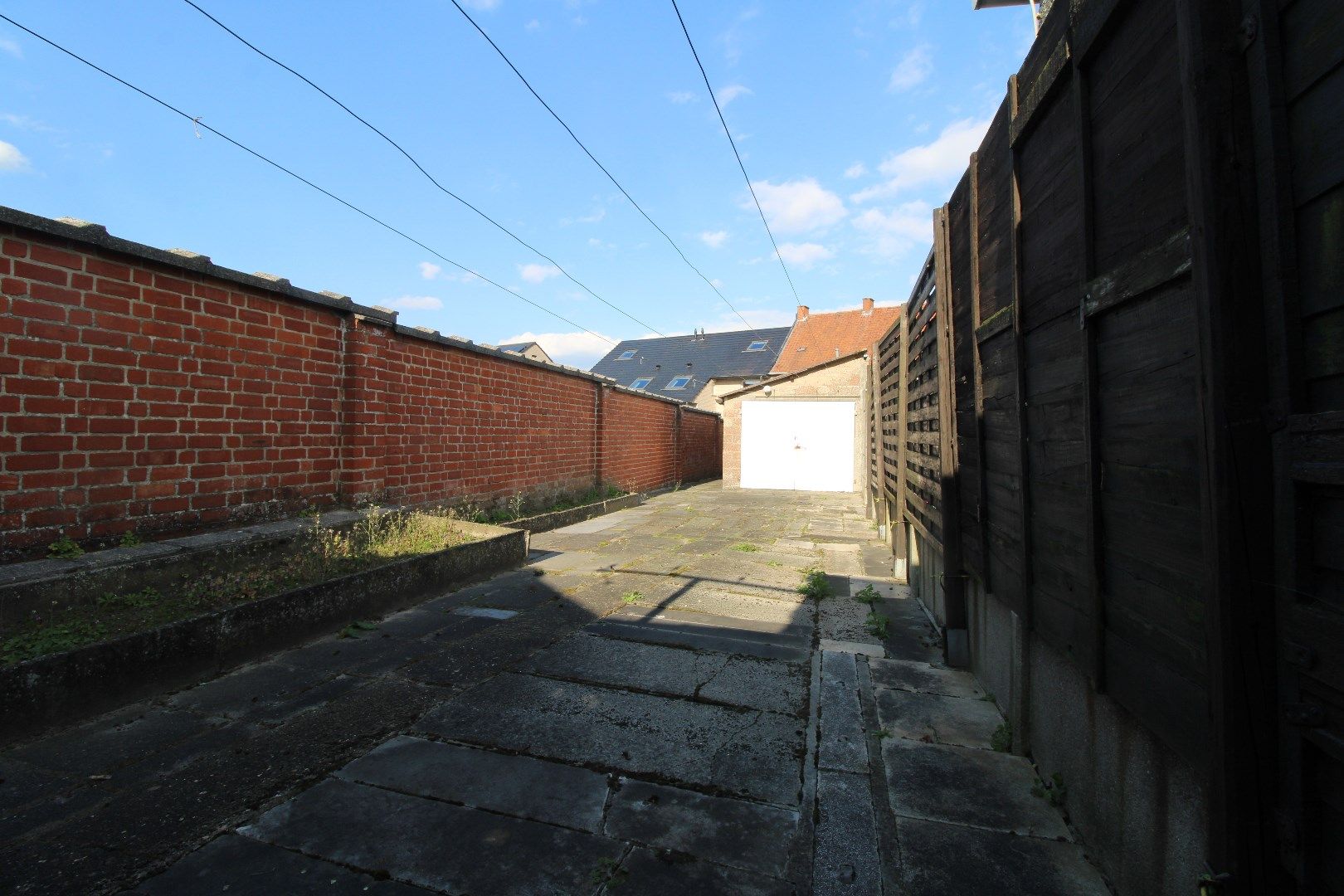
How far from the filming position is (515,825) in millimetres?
2041

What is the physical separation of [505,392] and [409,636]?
4890 mm

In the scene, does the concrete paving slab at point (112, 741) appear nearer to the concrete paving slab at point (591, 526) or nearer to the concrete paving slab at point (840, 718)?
the concrete paving slab at point (840, 718)

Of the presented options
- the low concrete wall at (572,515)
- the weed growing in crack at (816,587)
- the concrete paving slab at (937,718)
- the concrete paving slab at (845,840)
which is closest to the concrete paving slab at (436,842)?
the concrete paving slab at (845,840)

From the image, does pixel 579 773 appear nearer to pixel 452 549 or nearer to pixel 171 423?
pixel 452 549

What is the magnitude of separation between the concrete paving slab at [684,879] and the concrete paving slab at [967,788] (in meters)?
Answer: 0.66

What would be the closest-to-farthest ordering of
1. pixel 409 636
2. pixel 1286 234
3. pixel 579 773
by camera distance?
pixel 1286 234 < pixel 579 773 < pixel 409 636

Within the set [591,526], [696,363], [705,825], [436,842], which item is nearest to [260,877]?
[436,842]

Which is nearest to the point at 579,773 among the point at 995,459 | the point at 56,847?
the point at 56,847

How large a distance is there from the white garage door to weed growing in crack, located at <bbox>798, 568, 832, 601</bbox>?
9.97 metres

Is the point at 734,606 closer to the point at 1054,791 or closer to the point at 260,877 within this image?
the point at 1054,791

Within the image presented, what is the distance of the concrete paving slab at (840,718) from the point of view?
2.49 metres

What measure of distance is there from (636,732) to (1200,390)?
2453mm

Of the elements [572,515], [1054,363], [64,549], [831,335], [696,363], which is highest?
[831,335]

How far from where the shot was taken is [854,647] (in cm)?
395
